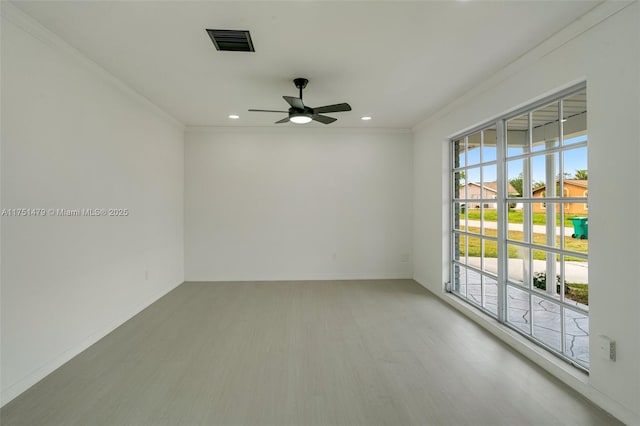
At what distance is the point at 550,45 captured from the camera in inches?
94.6

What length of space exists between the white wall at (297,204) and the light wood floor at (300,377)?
165cm

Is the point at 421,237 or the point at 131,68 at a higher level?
the point at 131,68

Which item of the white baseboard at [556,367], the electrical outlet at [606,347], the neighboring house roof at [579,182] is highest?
the neighboring house roof at [579,182]

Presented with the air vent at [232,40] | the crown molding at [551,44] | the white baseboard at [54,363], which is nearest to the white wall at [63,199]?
the white baseboard at [54,363]

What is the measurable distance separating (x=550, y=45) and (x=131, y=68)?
392 centimetres

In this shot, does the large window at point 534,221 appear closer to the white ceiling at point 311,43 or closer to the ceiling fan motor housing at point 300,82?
the white ceiling at point 311,43

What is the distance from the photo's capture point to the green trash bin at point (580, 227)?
7.37 ft

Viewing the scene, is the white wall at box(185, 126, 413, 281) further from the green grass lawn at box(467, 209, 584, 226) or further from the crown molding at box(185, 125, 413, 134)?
the green grass lawn at box(467, 209, 584, 226)

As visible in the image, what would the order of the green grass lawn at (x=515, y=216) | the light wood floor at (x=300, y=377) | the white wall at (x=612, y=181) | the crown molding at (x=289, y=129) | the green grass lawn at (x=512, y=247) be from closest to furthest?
the white wall at (x=612, y=181) < the light wood floor at (x=300, y=377) < the green grass lawn at (x=512, y=247) < the green grass lawn at (x=515, y=216) < the crown molding at (x=289, y=129)

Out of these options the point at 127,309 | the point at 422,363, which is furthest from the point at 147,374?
the point at 422,363

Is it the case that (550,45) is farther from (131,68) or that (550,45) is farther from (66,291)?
(66,291)

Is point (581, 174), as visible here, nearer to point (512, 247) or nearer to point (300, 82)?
point (512, 247)

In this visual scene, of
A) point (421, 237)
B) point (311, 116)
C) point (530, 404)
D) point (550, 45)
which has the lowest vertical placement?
point (530, 404)

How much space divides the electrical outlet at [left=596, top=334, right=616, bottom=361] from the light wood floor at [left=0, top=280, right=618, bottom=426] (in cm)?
37
